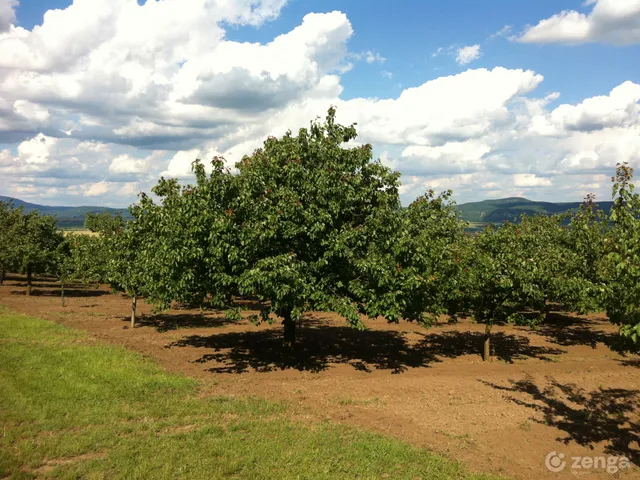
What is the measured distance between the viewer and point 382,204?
1738 cm

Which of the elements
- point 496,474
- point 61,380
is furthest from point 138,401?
point 496,474

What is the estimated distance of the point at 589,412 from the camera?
1502 centimetres

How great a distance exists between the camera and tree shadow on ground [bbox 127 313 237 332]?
30.3 meters

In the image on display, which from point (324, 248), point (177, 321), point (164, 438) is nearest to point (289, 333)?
point (324, 248)

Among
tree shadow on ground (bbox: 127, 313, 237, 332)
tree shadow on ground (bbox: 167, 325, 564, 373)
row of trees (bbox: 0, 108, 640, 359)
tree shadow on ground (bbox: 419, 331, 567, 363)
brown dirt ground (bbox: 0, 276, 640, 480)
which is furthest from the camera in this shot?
tree shadow on ground (bbox: 127, 313, 237, 332)

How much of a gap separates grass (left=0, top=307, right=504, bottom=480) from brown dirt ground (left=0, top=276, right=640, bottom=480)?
1.30 m

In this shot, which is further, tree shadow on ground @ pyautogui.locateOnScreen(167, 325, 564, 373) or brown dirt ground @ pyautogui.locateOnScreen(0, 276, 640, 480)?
tree shadow on ground @ pyautogui.locateOnScreen(167, 325, 564, 373)

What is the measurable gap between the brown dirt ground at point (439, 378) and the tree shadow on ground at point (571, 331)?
15 cm

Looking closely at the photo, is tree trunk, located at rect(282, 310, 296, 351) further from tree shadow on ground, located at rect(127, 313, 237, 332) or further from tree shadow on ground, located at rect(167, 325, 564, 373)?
tree shadow on ground, located at rect(127, 313, 237, 332)

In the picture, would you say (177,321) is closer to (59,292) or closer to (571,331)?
(59,292)

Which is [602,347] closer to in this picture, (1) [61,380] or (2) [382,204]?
(2) [382,204]

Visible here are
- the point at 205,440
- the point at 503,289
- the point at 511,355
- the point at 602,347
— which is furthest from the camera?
the point at 602,347

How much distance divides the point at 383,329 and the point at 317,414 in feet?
58.2

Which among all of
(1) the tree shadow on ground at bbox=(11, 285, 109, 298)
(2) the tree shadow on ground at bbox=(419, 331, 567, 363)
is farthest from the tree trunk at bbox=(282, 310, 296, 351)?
(1) the tree shadow on ground at bbox=(11, 285, 109, 298)
